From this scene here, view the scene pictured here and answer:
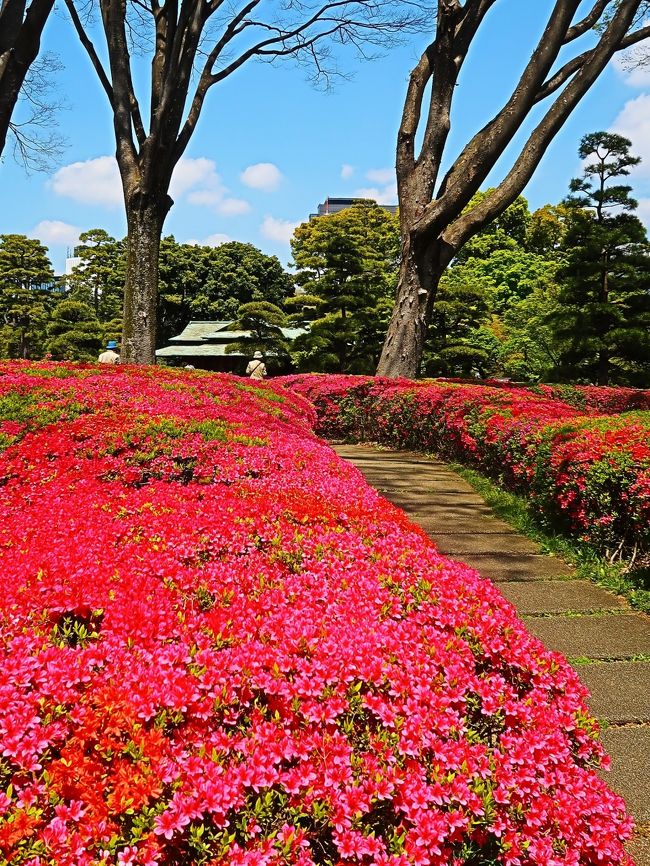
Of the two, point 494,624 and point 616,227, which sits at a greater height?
point 616,227

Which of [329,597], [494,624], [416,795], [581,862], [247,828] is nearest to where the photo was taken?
[247,828]

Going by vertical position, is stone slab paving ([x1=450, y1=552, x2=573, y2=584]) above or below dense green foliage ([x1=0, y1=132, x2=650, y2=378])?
below

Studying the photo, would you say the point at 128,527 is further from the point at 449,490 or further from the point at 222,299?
the point at 222,299

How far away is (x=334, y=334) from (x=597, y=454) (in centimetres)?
1645

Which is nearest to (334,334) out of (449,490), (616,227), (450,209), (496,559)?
(616,227)

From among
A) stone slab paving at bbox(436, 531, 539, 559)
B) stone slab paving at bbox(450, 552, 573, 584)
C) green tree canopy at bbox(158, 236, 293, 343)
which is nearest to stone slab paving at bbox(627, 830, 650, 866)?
stone slab paving at bbox(450, 552, 573, 584)

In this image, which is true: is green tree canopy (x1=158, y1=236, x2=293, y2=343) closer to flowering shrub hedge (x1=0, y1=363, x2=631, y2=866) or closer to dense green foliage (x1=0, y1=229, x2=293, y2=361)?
dense green foliage (x1=0, y1=229, x2=293, y2=361)

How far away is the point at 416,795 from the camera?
4.15 ft

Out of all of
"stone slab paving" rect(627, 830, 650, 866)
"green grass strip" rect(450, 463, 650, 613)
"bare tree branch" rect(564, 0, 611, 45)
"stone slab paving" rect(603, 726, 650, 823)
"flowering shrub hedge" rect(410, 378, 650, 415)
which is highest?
"bare tree branch" rect(564, 0, 611, 45)

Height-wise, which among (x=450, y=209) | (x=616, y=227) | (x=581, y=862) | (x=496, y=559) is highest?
(x=616, y=227)

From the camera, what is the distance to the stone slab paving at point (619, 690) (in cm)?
281

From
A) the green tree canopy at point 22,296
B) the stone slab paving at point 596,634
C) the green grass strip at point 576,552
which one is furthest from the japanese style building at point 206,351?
the stone slab paving at point 596,634

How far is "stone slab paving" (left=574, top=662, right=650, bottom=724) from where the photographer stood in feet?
9.21

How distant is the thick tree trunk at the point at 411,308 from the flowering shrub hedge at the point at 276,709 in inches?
363
